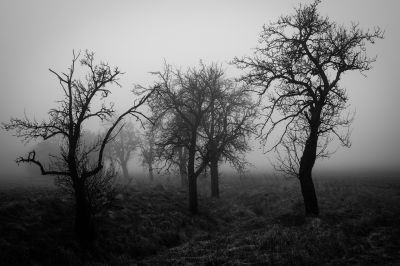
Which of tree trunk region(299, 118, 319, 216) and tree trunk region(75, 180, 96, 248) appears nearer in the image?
tree trunk region(75, 180, 96, 248)

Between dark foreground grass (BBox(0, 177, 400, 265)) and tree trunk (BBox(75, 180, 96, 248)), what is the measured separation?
1.26 ft

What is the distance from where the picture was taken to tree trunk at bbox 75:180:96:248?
1116 centimetres

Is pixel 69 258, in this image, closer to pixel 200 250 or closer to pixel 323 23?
pixel 200 250

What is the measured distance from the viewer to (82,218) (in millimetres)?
11344

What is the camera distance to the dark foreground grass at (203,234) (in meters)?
8.92

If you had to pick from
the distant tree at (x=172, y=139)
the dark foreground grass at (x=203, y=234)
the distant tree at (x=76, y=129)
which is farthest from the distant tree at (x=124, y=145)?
the distant tree at (x=76, y=129)

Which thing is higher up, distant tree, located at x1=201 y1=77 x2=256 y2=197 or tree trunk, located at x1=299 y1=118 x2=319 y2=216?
distant tree, located at x1=201 y1=77 x2=256 y2=197

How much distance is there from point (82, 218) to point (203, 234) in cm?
639

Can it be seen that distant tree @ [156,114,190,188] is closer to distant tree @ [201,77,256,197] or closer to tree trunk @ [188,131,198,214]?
tree trunk @ [188,131,198,214]

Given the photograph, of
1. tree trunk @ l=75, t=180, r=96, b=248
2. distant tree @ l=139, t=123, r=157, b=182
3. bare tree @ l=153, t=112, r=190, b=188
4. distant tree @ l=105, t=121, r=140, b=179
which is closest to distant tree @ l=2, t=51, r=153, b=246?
tree trunk @ l=75, t=180, r=96, b=248

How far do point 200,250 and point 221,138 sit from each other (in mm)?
12964

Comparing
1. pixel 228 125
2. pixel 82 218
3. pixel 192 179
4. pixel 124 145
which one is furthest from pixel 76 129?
pixel 124 145

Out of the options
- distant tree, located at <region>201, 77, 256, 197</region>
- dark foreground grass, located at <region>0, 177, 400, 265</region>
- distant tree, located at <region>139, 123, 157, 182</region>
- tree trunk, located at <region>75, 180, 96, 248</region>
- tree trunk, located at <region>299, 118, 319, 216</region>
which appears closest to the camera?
dark foreground grass, located at <region>0, 177, 400, 265</region>

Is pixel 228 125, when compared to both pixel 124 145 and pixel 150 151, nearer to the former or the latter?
pixel 150 151
